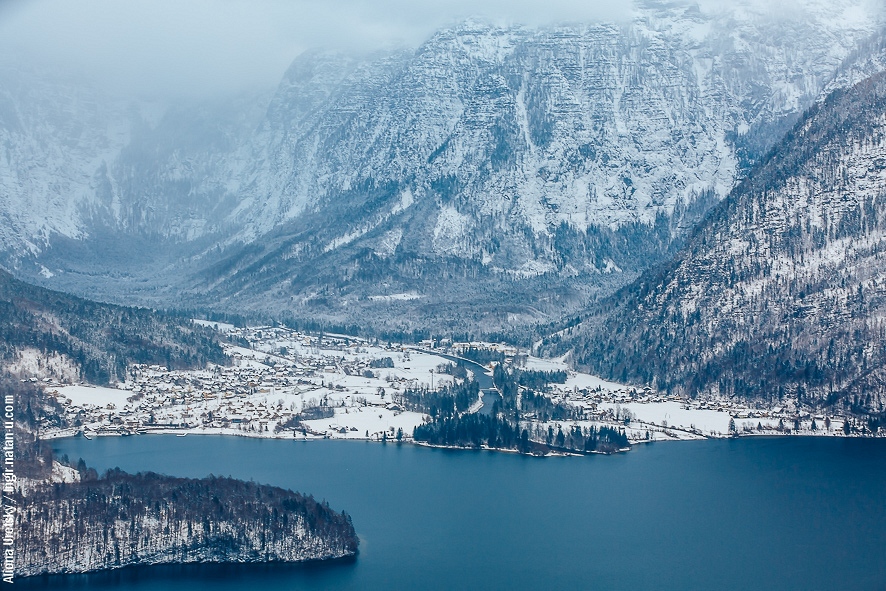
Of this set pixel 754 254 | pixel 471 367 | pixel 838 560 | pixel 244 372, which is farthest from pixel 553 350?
pixel 838 560

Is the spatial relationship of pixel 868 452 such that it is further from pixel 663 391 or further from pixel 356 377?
pixel 356 377

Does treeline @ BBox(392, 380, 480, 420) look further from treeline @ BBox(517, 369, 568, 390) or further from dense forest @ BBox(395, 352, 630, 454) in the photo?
treeline @ BBox(517, 369, 568, 390)

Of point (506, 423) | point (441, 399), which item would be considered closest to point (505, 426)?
point (506, 423)

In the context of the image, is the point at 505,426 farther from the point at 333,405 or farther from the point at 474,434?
the point at 333,405

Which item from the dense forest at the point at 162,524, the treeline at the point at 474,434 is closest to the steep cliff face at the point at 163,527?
the dense forest at the point at 162,524

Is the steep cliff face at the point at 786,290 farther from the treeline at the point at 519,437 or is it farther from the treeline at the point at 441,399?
the treeline at the point at 519,437
